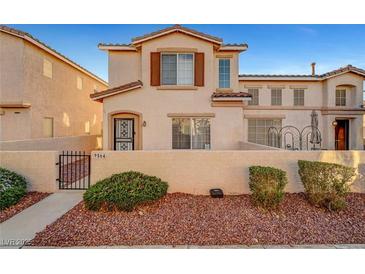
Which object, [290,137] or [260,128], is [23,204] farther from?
[290,137]

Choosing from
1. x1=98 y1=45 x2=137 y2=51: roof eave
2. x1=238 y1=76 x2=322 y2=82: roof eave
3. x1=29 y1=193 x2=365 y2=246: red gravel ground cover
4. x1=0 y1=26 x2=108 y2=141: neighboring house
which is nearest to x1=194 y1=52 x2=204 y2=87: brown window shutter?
x1=98 y1=45 x2=137 y2=51: roof eave

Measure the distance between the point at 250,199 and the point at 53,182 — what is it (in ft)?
21.6

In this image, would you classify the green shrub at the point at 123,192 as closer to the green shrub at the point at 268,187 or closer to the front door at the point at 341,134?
the green shrub at the point at 268,187

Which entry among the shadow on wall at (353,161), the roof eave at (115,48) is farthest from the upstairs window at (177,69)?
the shadow on wall at (353,161)

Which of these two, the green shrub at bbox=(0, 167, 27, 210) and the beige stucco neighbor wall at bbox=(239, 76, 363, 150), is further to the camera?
the beige stucco neighbor wall at bbox=(239, 76, 363, 150)

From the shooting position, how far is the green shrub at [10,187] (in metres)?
6.19

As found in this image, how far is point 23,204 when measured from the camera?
6496 mm

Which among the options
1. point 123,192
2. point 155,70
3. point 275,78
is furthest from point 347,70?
point 123,192

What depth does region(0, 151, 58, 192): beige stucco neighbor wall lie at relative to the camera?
738 centimetres

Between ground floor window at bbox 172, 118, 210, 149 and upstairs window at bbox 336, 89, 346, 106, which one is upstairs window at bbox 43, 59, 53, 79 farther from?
upstairs window at bbox 336, 89, 346, 106

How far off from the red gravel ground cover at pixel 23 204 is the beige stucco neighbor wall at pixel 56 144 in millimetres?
3470

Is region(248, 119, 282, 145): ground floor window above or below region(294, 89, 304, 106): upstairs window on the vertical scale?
below

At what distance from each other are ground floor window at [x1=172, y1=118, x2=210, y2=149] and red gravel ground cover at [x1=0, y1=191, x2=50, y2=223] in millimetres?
6400

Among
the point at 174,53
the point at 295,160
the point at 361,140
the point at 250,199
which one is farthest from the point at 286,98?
the point at 250,199
